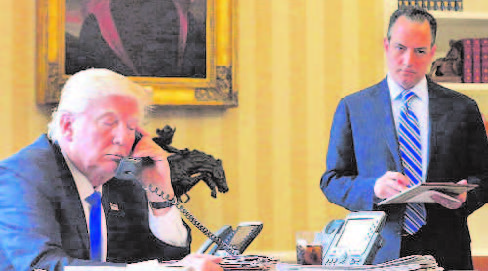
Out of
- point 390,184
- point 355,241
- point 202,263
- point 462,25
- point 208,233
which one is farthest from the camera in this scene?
point 462,25

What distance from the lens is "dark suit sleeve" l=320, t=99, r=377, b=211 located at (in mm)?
3051

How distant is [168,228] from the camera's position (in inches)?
102

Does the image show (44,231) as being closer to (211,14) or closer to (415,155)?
(415,155)

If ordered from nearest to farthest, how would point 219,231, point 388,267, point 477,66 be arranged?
point 388,267 → point 219,231 → point 477,66

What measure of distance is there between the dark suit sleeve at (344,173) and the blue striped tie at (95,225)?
109cm

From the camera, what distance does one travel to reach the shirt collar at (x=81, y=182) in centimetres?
230

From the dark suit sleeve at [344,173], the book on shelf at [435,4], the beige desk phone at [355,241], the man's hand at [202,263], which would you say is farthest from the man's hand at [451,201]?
the book on shelf at [435,4]

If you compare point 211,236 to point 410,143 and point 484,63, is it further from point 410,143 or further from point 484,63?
point 484,63

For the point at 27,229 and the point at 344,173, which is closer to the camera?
the point at 27,229

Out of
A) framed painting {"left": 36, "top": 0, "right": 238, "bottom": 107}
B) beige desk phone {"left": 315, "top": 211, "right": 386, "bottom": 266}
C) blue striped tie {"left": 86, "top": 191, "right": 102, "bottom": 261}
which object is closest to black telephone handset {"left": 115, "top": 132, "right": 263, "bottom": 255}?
blue striped tie {"left": 86, "top": 191, "right": 102, "bottom": 261}

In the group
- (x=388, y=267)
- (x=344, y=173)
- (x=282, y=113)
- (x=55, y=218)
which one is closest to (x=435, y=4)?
(x=282, y=113)

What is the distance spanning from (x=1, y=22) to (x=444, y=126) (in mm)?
2178

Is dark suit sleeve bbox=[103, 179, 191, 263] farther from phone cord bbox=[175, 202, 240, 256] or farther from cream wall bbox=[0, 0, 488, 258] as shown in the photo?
cream wall bbox=[0, 0, 488, 258]

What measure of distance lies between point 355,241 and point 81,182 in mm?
833
